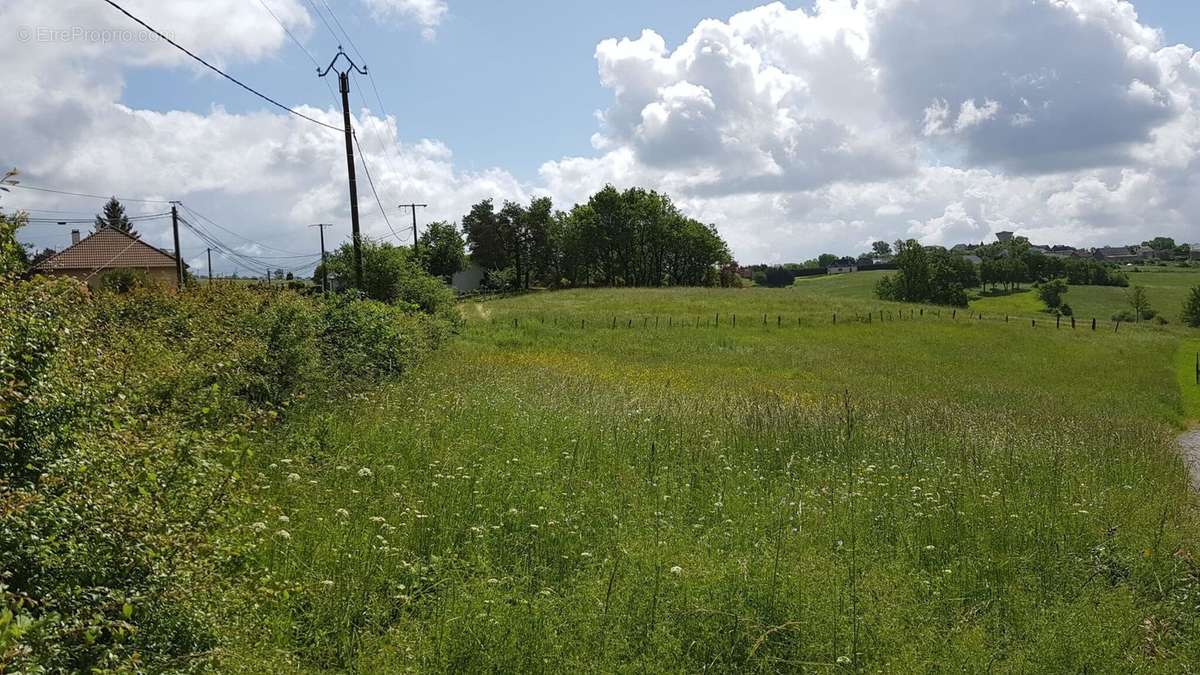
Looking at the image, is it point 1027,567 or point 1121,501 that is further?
point 1121,501

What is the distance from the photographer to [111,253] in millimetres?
56062

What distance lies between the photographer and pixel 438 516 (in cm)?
640

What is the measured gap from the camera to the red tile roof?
5444 cm

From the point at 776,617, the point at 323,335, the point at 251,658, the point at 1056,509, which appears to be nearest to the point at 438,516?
the point at 251,658

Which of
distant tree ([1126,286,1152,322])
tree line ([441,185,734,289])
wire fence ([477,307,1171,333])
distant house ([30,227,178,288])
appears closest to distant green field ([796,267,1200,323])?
distant tree ([1126,286,1152,322])

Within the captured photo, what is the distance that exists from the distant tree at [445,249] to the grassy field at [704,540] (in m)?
73.6

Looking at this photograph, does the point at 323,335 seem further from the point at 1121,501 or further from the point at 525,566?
the point at 1121,501

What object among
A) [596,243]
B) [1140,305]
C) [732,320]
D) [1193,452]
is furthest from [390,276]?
[1140,305]

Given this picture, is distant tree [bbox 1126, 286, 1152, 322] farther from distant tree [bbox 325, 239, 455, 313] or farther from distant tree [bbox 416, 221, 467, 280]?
distant tree [bbox 325, 239, 455, 313]

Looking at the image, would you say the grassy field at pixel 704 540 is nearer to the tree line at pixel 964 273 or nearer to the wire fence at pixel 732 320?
the wire fence at pixel 732 320

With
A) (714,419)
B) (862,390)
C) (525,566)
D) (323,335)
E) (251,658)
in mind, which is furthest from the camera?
(862,390)

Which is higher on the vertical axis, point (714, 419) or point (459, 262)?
point (459, 262)

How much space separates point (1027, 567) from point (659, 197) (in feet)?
320

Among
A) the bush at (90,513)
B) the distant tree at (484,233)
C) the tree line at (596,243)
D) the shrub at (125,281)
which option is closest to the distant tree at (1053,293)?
the tree line at (596,243)
